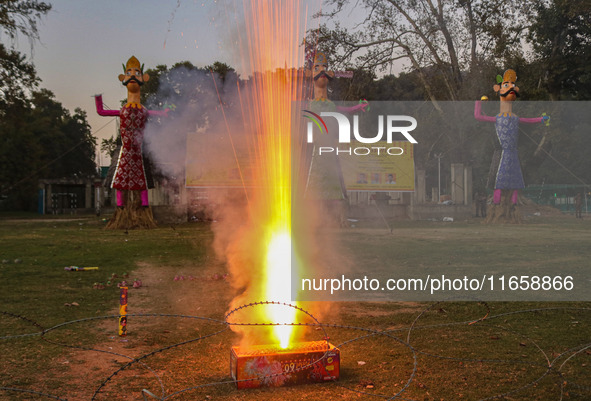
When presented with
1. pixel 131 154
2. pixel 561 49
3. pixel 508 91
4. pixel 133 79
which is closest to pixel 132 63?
pixel 133 79

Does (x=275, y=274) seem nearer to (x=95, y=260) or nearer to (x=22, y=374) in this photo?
(x=22, y=374)

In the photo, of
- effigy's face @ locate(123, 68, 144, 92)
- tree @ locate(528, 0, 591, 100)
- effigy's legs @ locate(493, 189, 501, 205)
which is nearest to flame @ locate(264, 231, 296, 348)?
effigy's face @ locate(123, 68, 144, 92)

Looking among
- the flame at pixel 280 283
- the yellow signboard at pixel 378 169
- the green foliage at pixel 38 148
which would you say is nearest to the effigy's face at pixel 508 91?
the yellow signboard at pixel 378 169

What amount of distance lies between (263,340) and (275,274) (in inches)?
57.7

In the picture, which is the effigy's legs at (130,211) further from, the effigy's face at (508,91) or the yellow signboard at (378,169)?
the effigy's face at (508,91)

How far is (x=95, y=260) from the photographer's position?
1367cm

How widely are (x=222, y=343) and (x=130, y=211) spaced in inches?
670

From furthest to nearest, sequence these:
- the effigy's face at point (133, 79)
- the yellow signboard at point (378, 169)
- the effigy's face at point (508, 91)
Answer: the yellow signboard at point (378, 169)
the effigy's face at point (508, 91)
the effigy's face at point (133, 79)

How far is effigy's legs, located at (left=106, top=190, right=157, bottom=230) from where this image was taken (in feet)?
72.5

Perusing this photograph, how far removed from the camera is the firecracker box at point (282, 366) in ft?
16.2

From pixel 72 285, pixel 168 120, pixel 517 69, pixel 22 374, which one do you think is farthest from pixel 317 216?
pixel 517 69

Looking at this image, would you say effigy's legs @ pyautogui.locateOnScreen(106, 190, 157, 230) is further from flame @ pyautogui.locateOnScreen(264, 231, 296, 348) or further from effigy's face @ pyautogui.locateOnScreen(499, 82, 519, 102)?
effigy's face @ pyautogui.locateOnScreen(499, 82, 519, 102)

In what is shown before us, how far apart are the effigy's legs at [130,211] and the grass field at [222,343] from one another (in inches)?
387

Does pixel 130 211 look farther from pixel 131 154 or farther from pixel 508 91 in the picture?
pixel 508 91
